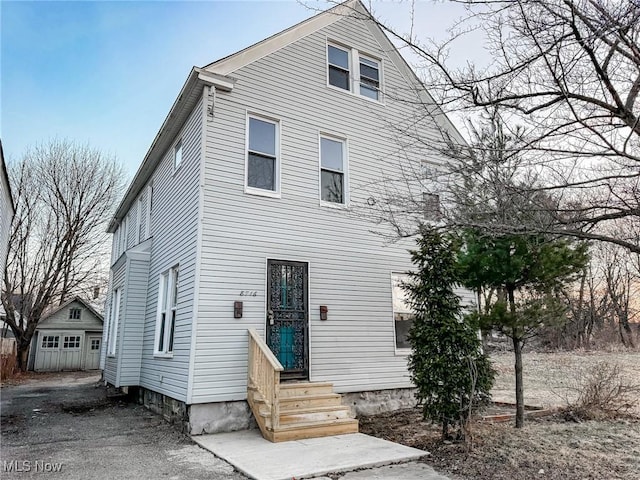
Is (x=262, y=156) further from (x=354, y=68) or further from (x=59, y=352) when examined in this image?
(x=59, y=352)

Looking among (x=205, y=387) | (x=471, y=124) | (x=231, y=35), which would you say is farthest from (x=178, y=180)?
(x=471, y=124)

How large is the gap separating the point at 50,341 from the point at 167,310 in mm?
19211

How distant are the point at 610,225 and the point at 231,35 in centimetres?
717

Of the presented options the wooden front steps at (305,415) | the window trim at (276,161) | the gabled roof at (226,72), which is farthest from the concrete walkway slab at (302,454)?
the gabled roof at (226,72)

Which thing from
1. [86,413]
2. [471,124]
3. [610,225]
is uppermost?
[471,124]

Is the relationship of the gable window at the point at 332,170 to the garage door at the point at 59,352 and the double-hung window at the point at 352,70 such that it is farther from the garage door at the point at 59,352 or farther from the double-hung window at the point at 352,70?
the garage door at the point at 59,352

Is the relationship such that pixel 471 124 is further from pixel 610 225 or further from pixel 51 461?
pixel 51 461

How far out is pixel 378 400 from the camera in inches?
326

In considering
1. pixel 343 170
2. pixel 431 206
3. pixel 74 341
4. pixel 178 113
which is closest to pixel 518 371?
pixel 431 206

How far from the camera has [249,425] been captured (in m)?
6.82

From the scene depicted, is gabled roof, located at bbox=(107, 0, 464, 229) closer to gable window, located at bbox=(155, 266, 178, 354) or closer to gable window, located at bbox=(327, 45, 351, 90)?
gable window, located at bbox=(327, 45, 351, 90)

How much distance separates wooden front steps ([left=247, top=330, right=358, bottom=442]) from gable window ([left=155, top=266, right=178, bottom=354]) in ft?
6.51

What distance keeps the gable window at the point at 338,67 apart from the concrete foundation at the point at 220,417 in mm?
6830

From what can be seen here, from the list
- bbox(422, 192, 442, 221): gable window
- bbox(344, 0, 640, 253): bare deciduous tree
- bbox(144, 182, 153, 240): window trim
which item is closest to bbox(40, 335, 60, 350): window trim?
bbox(144, 182, 153, 240): window trim
